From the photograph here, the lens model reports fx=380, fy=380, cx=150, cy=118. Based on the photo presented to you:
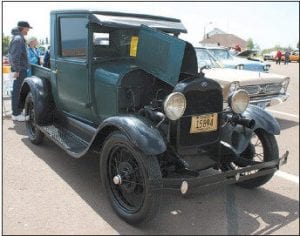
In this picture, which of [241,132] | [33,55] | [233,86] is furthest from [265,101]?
[33,55]

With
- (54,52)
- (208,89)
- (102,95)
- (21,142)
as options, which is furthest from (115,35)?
(21,142)

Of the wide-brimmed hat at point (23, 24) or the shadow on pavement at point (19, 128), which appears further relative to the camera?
the wide-brimmed hat at point (23, 24)

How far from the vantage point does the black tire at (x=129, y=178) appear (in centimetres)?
310

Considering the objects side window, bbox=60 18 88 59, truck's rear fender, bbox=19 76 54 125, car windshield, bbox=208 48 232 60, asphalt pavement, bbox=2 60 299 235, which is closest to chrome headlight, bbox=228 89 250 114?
asphalt pavement, bbox=2 60 299 235

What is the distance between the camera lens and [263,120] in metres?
3.98

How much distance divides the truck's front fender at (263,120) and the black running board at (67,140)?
1.75 meters

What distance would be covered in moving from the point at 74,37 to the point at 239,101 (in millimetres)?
2127

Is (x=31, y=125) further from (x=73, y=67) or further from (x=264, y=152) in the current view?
(x=264, y=152)

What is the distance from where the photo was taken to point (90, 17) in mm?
4211

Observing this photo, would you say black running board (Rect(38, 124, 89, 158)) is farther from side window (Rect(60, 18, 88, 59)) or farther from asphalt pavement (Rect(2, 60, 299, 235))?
side window (Rect(60, 18, 88, 59))

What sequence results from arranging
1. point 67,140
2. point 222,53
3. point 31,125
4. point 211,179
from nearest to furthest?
1. point 211,179
2. point 67,140
3. point 31,125
4. point 222,53

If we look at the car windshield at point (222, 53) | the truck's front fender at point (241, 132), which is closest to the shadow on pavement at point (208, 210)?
the truck's front fender at point (241, 132)

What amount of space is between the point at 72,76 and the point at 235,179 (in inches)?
94.2

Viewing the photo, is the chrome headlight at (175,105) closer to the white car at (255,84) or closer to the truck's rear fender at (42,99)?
the truck's rear fender at (42,99)
